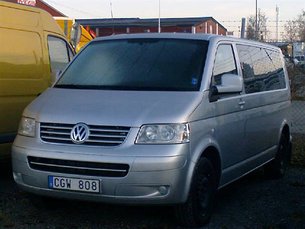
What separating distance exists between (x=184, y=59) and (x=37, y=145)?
5.75 ft

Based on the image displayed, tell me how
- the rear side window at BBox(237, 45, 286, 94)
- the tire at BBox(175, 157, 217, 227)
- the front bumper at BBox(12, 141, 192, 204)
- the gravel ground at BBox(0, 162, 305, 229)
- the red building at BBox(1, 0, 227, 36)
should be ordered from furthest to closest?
the red building at BBox(1, 0, 227, 36)
the rear side window at BBox(237, 45, 286, 94)
the gravel ground at BBox(0, 162, 305, 229)
the tire at BBox(175, 157, 217, 227)
the front bumper at BBox(12, 141, 192, 204)

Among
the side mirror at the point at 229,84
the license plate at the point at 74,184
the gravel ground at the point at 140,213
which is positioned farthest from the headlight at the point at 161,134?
the gravel ground at the point at 140,213

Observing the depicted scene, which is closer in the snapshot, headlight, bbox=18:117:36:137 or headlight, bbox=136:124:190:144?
headlight, bbox=136:124:190:144

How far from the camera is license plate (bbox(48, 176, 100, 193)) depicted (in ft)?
16.1

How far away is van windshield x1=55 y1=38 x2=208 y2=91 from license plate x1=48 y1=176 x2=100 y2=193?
108 centimetres

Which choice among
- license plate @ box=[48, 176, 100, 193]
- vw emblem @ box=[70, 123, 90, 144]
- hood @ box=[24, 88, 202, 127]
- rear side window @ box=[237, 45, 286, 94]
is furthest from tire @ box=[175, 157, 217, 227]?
rear side window @ box=[237, 45, 286, 94]

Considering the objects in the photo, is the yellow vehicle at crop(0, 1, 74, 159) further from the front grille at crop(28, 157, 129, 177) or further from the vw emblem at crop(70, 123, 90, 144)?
the vw emblem at crop(70, 123, 90, 144)

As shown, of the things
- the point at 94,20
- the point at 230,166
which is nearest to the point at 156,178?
the point at 230,166

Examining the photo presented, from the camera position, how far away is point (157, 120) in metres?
4.95

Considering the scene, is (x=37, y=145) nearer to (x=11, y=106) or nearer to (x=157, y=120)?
(x=157, y=120)

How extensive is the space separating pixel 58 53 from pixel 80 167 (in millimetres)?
3739

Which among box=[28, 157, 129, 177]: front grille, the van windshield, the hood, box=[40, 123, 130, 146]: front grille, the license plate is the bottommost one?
the license plate

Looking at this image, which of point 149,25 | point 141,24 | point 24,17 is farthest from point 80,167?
point 149,25

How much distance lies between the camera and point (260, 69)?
721cm
